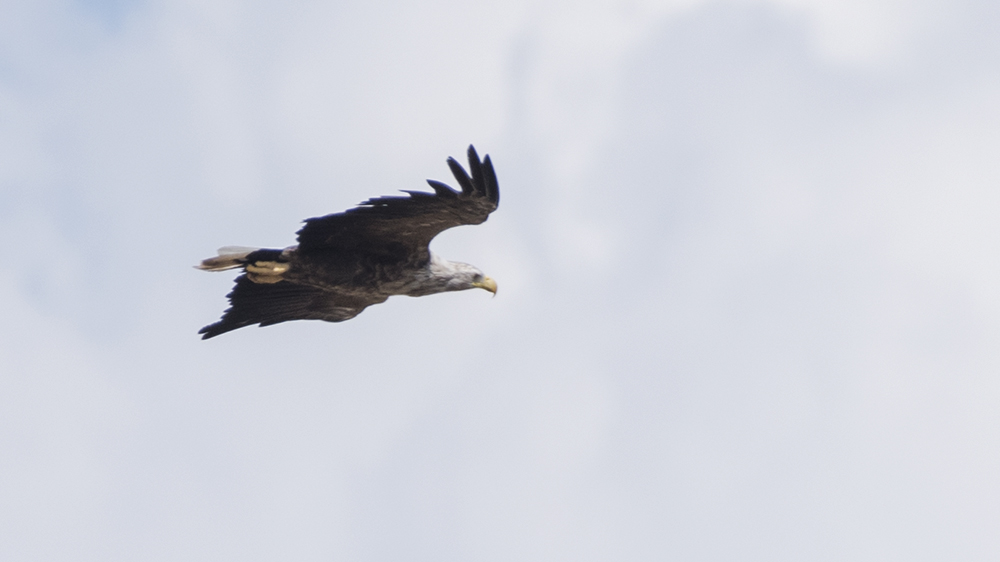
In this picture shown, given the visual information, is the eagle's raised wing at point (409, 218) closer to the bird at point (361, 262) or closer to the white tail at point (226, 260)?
the bird at point (361, 262)

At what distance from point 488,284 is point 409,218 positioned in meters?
2.03

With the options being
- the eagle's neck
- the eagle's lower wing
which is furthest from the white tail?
the eagle's neck

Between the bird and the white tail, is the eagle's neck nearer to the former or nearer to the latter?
the bird

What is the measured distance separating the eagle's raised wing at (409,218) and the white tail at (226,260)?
0.63 meters

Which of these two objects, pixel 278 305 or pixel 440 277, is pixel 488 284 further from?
pixel 278 305

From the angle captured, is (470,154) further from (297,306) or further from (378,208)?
(297,306)

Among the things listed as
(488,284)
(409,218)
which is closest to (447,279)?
(488,284)

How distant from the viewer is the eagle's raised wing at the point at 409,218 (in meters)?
10.7

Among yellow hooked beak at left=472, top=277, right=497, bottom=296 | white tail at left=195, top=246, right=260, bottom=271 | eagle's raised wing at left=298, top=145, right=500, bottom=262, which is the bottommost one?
yellow hooked beak at left=472, top=277, right=497, bottom=296

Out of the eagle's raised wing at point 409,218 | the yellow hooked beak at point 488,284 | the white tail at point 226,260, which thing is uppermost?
the white tail at point 226,260

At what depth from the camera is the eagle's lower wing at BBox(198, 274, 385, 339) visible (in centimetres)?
1266

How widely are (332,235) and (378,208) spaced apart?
687 mm

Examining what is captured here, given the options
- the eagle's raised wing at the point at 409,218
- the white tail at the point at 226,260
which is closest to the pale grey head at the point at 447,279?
the eagle's raised wing at the point at 409,218

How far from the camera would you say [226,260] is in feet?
38.6
